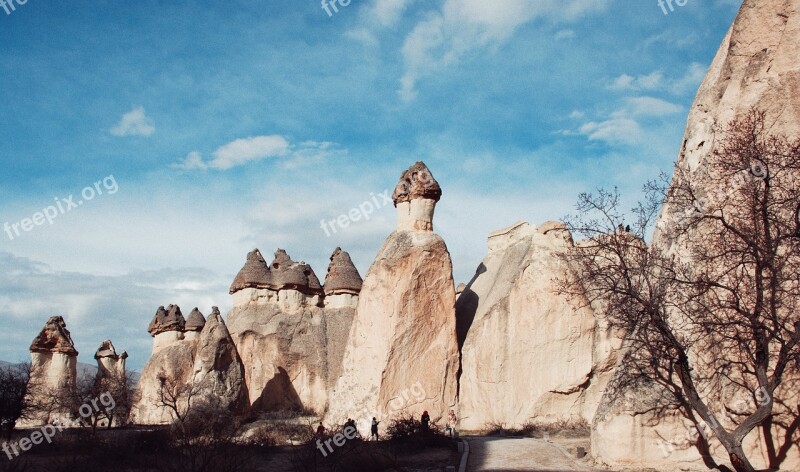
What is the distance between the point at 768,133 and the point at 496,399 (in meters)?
10.2

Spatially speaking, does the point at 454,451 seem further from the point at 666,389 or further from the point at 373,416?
the point at 373,416

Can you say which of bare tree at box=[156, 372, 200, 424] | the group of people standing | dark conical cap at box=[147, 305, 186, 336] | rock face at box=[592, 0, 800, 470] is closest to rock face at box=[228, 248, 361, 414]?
bare tree at box=[156, 372, 200, 424]

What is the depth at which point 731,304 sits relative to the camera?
9.58 m

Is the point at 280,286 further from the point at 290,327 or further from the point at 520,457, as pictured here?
the point at 520,457

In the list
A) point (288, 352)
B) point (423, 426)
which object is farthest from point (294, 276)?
point (423, 426)

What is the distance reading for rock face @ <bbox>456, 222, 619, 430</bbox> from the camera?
17.7 meters

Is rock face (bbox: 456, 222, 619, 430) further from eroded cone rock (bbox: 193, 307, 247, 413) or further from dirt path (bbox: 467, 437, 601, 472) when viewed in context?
eroded cone rock (bbox: 193, 307, 247, 413)

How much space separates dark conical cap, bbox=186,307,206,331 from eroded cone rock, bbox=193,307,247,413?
28.9 ft

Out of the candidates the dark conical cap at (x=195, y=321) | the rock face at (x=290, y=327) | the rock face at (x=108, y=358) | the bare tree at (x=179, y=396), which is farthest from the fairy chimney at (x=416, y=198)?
the rock face at (x=108, y=358)

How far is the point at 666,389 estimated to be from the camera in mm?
10531

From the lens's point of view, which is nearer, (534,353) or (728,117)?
(728,117)

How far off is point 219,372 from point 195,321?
10123 millimetres

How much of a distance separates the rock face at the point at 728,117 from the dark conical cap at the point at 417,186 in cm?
897

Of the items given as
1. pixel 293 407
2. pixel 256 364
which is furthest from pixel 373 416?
pixel 256 364
